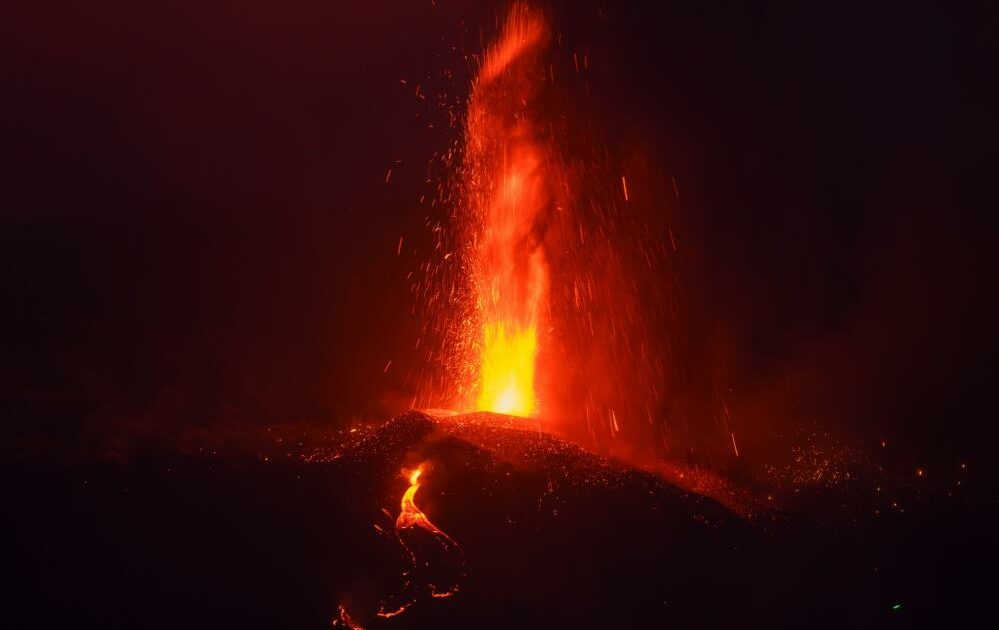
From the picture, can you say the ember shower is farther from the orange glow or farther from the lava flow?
the lava flow

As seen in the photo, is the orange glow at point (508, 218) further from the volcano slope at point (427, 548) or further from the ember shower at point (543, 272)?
the volcano slope at point (427, 548)

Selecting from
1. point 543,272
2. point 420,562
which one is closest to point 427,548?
point 420,562

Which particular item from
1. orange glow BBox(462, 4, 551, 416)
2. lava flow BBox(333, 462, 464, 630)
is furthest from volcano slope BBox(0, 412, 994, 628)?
orange glow BBox(462, 4, 551, 416)

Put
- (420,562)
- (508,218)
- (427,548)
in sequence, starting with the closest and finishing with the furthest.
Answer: (420,562)
(427,548)
(508,218)

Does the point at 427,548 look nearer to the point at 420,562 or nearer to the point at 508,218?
the point at 420,562

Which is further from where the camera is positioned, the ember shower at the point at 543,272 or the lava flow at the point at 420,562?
the ember shower at the point at 543,272

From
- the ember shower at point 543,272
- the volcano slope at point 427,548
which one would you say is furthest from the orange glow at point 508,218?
the volcano slope at point 427,548

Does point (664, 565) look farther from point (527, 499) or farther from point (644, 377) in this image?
point (644, 377)
